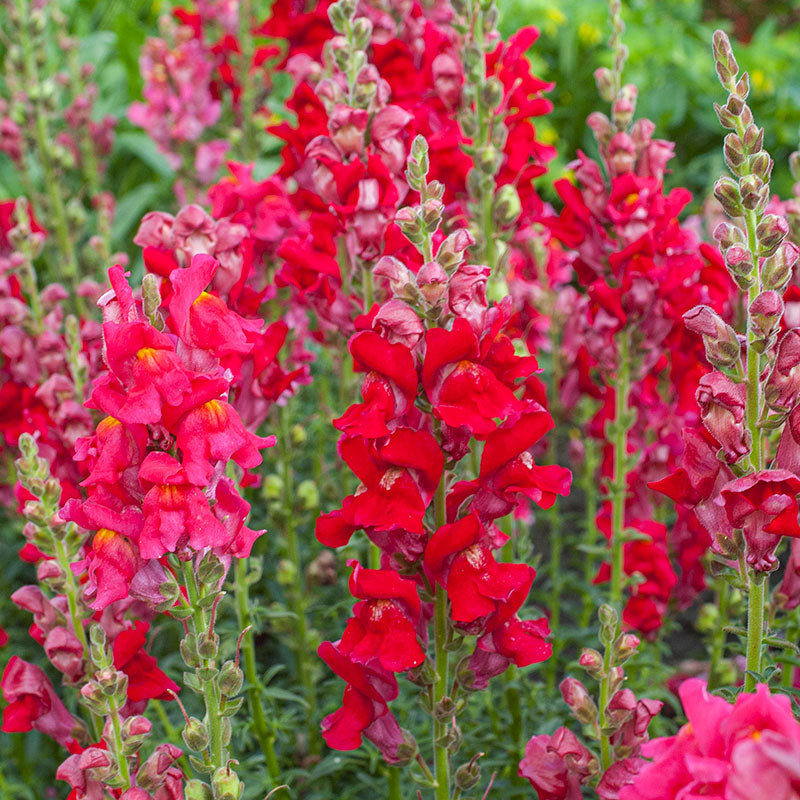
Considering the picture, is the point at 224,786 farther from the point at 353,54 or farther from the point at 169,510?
the point at 353,54

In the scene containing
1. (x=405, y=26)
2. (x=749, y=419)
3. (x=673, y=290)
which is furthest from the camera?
(x=405, y=26)

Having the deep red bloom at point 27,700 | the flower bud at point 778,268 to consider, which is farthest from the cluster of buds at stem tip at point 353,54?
the deep red bloom at point 27,700

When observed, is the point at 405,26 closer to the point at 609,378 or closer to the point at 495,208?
the point at 495,208

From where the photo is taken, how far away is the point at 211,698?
1.58 meters

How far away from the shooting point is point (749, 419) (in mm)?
1532

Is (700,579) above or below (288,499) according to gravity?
below

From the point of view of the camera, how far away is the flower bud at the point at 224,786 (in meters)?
Result: 1.49

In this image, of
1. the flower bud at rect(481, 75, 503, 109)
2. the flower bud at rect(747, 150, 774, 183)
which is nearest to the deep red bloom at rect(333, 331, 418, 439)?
the flower bud at rect(747, 150, 774, 183)

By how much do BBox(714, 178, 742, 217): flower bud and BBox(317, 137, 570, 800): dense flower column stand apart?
378 mm

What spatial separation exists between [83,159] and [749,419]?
161 inches

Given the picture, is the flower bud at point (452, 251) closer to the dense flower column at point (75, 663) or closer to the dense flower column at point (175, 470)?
the dense flower column at point (175, 470)

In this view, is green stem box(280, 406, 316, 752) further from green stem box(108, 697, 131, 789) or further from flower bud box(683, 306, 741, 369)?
flower bud box(683, 306, 741, 369)

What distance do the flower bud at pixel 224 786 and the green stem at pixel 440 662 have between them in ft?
1.23

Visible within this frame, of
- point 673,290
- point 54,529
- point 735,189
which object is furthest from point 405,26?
point 54,529
